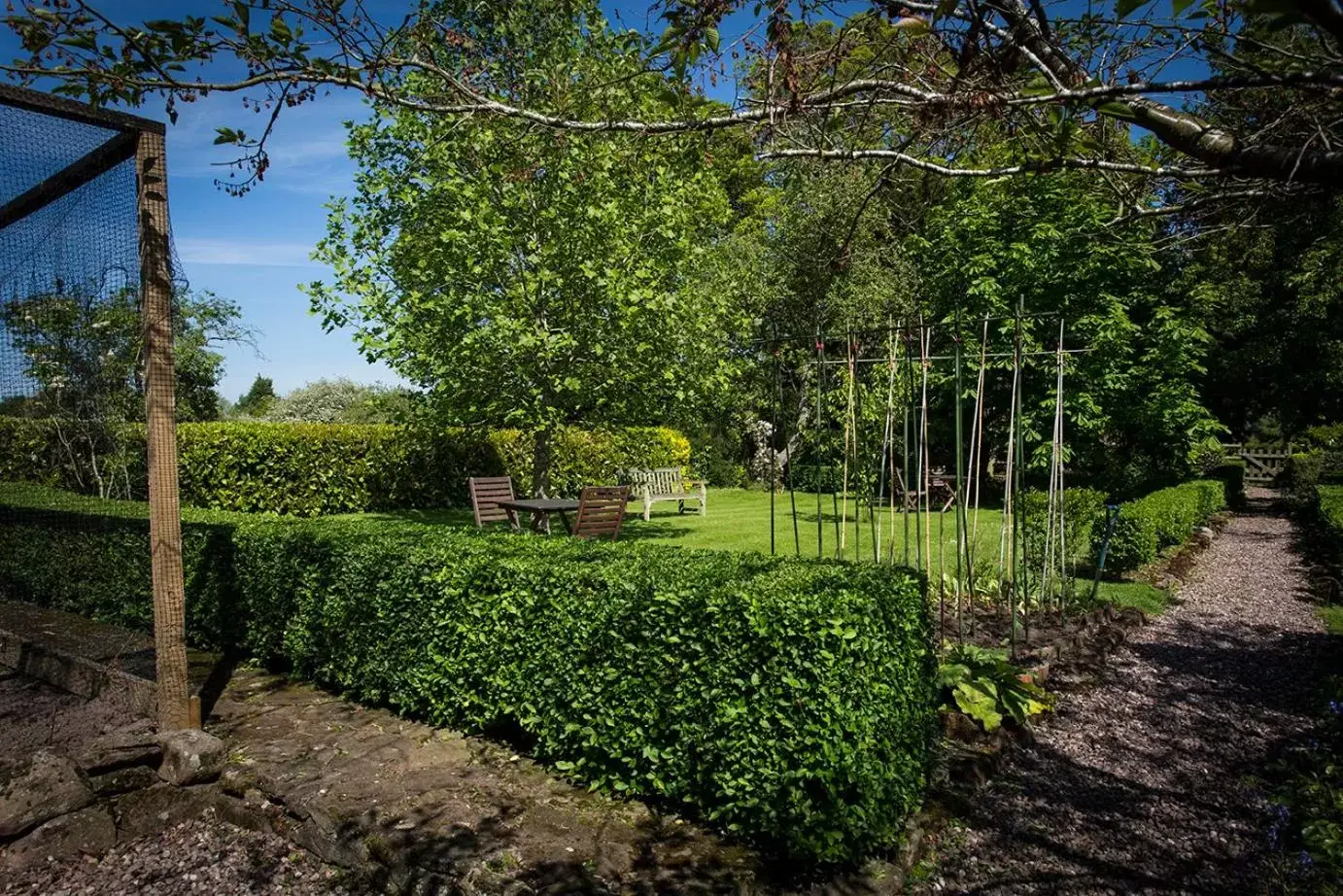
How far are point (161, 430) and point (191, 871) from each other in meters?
2.43

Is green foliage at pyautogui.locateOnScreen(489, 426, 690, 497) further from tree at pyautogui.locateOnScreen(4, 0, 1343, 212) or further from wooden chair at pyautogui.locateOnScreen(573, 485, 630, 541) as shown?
tree at pyautogui.locateOnScreen(4, 0, 1343, 212)

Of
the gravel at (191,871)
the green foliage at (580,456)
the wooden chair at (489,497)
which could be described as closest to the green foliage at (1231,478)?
the green foliage at (580,456)

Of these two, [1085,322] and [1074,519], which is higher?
[1085,322]

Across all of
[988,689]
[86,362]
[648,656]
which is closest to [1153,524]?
[988,689]

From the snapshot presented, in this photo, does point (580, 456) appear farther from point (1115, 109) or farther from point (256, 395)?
point (256, 395)

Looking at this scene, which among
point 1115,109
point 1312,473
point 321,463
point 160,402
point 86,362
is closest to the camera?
point 1115,109

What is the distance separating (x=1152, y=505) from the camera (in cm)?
1165

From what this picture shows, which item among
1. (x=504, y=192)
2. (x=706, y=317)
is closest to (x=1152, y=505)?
(x=706, y=317)

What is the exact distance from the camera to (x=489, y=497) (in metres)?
12.8

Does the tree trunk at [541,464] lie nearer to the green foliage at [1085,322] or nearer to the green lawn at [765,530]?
the green lawn at [765,530]

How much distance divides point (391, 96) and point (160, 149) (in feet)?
7.94

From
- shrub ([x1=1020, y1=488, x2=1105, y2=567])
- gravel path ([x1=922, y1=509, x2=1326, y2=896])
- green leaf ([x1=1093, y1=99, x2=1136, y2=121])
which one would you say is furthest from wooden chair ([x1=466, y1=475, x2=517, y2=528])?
green leaf ([x1=1093, y1=99, x2=1136, y2=121])

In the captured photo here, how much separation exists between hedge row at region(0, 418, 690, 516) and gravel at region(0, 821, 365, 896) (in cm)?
870

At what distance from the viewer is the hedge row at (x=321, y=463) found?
45.5ft
